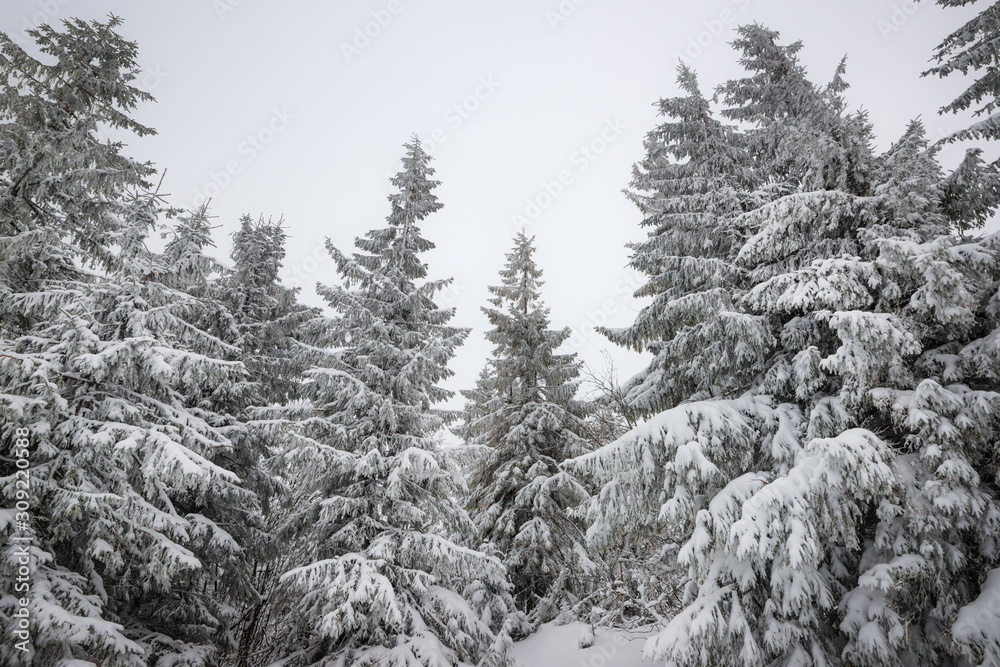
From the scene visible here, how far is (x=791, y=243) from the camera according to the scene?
25.9 feet

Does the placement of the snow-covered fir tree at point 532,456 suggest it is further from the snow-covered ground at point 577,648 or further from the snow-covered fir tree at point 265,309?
the snow-covered fir tree at point 265,309

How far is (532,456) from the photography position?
1450cm

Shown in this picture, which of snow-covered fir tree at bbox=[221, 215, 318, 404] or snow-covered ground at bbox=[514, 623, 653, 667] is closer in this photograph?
snow-covered ground at bbox=[514, 623, 653, 667]

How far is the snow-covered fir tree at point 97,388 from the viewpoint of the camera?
20.1ft

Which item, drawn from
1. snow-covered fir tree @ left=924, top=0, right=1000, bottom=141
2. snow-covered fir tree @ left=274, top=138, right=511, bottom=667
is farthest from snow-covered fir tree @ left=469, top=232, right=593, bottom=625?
snow-covered fir tree @ left=924, top=0, right=1000, bottom=141

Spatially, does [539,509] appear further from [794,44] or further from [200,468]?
[794,44]

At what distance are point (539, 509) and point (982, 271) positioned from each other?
10.7m

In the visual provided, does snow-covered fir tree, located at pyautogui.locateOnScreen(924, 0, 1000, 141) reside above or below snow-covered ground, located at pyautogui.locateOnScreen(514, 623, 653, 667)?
above

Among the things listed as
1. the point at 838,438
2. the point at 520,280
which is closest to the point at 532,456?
the point at 520,280

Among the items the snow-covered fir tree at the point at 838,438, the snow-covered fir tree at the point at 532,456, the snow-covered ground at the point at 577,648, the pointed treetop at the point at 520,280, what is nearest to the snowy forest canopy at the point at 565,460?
the snow-covered fir tree at the point at 838,438

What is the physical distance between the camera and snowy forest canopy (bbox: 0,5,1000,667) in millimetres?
5586

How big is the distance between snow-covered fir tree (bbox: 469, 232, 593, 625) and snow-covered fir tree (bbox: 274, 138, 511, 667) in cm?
148

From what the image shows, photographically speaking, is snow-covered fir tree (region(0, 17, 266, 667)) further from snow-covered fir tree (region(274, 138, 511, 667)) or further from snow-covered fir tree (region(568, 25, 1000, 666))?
snow-covered fir tree (region(568, 25, 1000, 666))

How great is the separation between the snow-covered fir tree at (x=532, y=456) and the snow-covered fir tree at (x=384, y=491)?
1.48 meters
